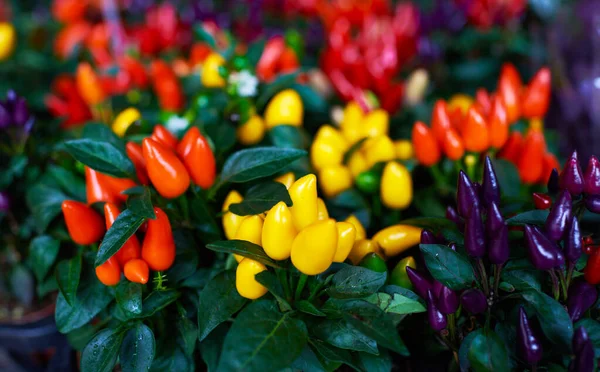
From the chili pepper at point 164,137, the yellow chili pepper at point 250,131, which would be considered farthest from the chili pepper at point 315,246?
the yellow chili pepper at point 250,131

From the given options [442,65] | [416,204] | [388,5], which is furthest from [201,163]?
[388,5]

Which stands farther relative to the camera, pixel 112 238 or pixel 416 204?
pixel 416 204

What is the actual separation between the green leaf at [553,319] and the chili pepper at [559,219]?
72 millimetres

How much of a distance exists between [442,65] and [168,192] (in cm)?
103

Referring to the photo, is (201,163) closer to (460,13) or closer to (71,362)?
(71,362)

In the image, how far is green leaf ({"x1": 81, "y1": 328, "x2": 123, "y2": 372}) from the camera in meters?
0.65

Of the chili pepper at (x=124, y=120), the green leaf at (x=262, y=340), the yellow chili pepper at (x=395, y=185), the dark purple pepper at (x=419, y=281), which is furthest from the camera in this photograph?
the chili pepper at (x=124, y=120)

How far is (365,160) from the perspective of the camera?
0.93 m

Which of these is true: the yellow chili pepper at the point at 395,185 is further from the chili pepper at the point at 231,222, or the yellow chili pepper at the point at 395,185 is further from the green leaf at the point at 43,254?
the green leaf at the point at 43,254

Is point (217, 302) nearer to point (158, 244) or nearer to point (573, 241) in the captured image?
point (158, 244)

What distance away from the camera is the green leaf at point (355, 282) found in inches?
24.1

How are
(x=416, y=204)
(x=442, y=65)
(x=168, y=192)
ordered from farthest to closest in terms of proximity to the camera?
(x=442, y=65) → (x=416, y=204) → (x=168, y=192)

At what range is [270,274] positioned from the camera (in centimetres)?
63

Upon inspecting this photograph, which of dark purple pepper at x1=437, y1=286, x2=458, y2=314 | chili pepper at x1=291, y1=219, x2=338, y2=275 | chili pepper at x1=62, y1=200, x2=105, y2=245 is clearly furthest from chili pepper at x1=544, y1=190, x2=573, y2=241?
chili pepper at x1=62, y1=200, x2=105, y2=245
